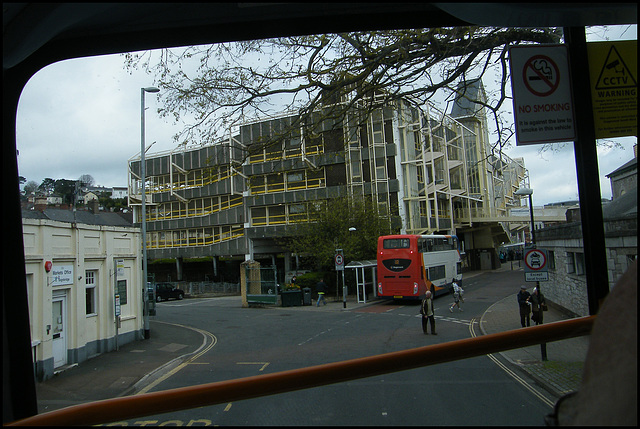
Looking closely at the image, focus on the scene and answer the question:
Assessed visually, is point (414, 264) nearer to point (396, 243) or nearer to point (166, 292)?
point (396, 243)

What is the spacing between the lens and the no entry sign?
8.06 ft

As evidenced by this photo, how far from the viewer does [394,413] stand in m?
1.86

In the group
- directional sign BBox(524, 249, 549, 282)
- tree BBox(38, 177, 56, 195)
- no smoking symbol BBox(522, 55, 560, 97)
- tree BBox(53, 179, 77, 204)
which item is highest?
no smoking symbol BBox(522, 55, 560, 97)

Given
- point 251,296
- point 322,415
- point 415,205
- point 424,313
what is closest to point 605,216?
point 322,415

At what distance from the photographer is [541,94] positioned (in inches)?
100.0

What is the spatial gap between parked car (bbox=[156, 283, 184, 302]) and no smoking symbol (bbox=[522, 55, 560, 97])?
3205 cm

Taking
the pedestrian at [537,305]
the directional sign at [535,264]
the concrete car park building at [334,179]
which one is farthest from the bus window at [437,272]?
the pedestrian at [537,305]

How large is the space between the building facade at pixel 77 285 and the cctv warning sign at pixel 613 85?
877 centimetres

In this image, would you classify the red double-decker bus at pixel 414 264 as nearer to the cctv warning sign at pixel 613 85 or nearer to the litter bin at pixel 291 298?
the litter bin at pixel 291 298

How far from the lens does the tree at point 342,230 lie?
848 inches

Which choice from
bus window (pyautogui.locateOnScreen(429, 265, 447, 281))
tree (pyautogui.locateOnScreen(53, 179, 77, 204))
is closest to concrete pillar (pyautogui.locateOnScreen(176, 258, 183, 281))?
bus window (pyautogui.locateOnScreen(429, 265, 447, 281))

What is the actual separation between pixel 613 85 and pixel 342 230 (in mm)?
20898

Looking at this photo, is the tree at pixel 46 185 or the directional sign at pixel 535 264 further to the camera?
the directional sign at pixel 535 264

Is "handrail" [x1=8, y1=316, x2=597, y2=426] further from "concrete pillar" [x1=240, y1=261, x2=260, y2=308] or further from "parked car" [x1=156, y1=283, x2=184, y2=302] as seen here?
"parked car" [x1=156, y1=283, x2=184, y2=302]
